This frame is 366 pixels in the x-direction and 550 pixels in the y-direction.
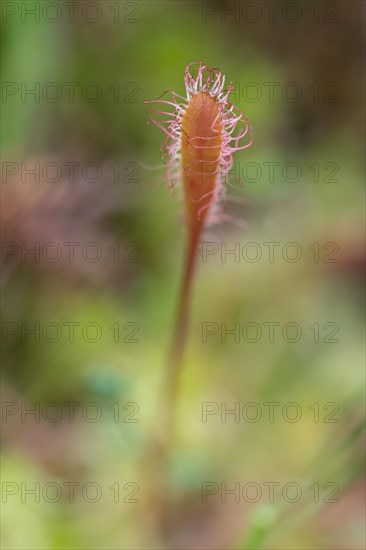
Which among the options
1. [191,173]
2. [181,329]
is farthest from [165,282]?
[191,173]

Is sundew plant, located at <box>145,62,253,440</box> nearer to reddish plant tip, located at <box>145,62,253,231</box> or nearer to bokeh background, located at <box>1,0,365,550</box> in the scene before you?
reddish plant tip, located at <box>145,62,253,231</box>

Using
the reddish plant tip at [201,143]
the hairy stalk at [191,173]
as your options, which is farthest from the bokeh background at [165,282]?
the reddish plant tip at [201,143]

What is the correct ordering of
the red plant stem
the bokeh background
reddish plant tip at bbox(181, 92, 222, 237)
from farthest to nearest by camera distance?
the bokeh background
the red plant stem
reddish plant tip at bbox(181, 92, 222, 237)

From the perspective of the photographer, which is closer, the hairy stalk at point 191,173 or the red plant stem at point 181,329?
the hairy stalk at point 191,173

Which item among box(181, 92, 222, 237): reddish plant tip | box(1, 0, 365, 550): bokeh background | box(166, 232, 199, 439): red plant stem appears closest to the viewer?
box(181, 92, 222, 237): reddish plant tip

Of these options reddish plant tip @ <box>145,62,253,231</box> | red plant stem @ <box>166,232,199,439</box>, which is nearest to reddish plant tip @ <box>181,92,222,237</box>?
reddish plant tip @ <box>145,62,253,231</box>

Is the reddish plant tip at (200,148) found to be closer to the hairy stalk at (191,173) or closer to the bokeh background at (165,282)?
the hairy stalk at (191,173)

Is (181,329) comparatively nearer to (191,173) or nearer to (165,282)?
(191,173)

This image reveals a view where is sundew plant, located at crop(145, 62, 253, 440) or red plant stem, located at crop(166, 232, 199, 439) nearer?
sundew plant, located at crop(145, 62, 253, 440)
